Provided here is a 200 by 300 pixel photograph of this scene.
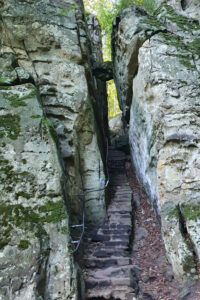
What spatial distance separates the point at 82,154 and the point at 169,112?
3.28 meters

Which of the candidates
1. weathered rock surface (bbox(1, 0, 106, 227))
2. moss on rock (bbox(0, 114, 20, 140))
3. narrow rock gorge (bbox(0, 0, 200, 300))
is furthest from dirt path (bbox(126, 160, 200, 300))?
moss on rock (bbox(0, 114, 20, 140))

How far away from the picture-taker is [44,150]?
549 cm

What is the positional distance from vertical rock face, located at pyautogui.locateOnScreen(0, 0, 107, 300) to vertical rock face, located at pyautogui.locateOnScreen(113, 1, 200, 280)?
5.98 feet

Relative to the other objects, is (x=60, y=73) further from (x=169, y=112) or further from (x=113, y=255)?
(x=113, y=255)

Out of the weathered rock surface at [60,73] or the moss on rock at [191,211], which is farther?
the weathered rock surface at [60,73]

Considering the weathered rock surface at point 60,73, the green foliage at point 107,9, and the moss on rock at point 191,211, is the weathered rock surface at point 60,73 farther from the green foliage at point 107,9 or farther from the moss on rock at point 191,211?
the green foliage at point 107,9

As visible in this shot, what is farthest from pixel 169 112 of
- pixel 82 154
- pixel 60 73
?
pixel 60 73

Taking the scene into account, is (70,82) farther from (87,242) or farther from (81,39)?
(87,242)

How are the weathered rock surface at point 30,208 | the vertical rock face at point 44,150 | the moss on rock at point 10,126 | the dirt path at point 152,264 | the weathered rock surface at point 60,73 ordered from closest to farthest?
the weathered rock surface at point 30,208, the vertical rock face at point 44,150, the dirt path at point 152,264, the moss on rock at point 10,126, the weathered rock surface at point 60,73

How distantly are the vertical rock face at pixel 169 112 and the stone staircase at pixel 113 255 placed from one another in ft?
3.73

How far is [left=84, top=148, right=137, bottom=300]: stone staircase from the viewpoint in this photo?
17.2 ft

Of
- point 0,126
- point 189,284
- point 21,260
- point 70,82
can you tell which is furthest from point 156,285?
point 70,82

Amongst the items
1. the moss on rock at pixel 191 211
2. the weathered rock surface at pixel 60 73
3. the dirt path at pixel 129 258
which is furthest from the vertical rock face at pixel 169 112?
the weathered rock surface at pixel 60 73

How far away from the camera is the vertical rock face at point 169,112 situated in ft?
18.7
